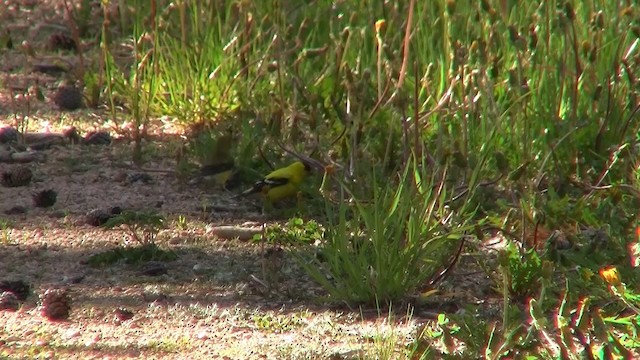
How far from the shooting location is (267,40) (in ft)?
20.1

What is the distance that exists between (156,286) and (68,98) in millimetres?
2273

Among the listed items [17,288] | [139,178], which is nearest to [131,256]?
[17,288]

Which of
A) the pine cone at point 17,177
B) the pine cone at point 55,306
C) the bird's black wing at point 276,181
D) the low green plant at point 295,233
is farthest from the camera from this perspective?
the pine cone at point 17,177

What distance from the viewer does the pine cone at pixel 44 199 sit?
473 cm

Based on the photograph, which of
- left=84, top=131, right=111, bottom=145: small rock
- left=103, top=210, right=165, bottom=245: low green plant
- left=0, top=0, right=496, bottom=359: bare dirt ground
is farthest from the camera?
left=84, top=131, right=111, bottom=145: small rock

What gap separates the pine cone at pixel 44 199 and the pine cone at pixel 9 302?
3.08 feet

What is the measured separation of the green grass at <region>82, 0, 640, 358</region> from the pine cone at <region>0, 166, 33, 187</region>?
1.71 ft

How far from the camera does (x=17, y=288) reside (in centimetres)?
390

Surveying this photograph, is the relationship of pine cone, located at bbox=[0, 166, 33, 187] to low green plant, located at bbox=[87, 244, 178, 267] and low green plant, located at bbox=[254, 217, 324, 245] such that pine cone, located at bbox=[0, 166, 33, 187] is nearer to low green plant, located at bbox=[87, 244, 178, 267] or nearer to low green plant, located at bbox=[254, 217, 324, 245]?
low green plant, located at bbox=[87, 244, 178, 267]

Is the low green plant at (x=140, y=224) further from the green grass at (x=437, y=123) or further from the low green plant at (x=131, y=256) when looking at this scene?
the green grass at (x=437, y=123)

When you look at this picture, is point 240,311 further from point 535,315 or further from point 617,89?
point 617,89

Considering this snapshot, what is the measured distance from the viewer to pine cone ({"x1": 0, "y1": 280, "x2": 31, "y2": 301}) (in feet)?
12.7

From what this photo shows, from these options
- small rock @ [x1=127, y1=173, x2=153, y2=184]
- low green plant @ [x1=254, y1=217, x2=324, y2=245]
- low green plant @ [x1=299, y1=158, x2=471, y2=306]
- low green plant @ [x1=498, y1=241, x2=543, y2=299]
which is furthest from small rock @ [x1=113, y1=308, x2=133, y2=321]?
small rock @ [x1=127, y1=173, x2=153, y2=184]

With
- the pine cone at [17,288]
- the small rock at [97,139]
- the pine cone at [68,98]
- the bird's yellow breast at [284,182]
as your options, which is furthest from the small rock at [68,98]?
the pine cone at [17,288]
